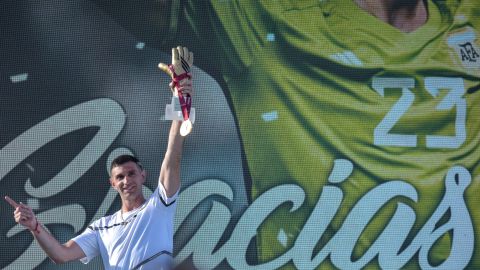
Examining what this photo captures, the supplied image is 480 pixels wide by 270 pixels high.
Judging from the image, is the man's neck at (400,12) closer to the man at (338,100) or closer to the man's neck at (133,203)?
the man at (338,100)

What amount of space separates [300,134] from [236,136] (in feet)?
1.14

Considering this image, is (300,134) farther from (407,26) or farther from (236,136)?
(407,26)

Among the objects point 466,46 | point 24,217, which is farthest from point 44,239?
point 466,46

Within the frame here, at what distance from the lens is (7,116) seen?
5.52 meters

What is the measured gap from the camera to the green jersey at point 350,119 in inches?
218

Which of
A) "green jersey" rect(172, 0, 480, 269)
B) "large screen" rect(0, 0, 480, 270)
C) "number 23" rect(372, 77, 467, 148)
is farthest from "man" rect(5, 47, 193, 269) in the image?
"number 23" rect(372, 77, 467, 148)

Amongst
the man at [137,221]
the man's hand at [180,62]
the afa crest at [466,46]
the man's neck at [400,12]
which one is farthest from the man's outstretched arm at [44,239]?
the afa crest at [466,46]

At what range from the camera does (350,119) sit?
18.4 ft

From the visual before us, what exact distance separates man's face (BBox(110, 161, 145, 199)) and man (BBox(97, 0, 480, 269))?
67.9 inches

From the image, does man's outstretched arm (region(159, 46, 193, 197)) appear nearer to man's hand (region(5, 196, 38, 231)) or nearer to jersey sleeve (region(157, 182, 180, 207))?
jersey sleeve (region(157, 182, 180, 207))

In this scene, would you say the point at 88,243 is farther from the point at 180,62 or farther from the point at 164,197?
the point at 180,62

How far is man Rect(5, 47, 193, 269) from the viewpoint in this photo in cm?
364

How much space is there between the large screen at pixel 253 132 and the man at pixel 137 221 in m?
1.50

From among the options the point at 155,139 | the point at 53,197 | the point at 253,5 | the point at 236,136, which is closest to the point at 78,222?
the point at 53,197
